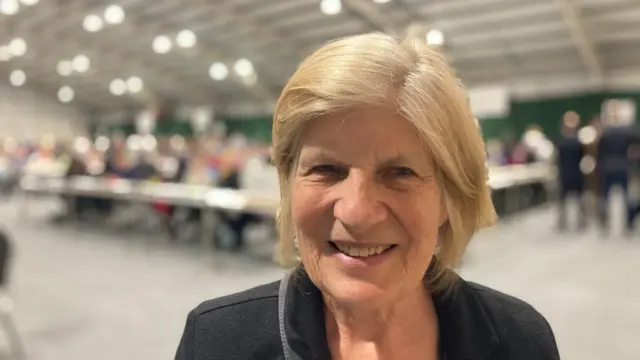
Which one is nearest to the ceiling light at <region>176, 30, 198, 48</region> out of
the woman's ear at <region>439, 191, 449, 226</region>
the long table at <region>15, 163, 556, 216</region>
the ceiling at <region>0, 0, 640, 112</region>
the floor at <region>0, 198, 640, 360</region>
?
the ceiling at <region>0, 0, 640, 112</region>

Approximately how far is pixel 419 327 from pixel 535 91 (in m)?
15.9

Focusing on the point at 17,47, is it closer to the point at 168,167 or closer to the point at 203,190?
the point at 168,167

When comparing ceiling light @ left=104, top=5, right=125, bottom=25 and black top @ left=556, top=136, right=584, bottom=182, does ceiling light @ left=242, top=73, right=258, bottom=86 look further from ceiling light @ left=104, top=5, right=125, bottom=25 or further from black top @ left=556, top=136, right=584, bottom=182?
black top @ left=556, top=136, right=584, bottom=182

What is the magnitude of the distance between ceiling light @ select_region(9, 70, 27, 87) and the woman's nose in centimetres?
2695

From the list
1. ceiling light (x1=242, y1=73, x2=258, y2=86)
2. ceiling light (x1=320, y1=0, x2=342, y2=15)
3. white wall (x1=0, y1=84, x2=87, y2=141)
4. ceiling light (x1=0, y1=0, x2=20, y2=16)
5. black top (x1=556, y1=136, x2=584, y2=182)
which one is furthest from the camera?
white wall (x1=0, y1=84, x2=87, y2=141)

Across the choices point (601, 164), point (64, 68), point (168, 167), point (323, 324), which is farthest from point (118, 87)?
point (323, 324)

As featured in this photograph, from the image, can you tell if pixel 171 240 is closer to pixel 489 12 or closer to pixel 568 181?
pixel 568 181

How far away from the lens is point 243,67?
17.7 metres

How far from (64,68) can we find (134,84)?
274cm

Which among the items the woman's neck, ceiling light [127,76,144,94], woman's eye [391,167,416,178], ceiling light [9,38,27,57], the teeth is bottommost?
the woman's neck

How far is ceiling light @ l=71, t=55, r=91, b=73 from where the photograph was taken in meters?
20.0

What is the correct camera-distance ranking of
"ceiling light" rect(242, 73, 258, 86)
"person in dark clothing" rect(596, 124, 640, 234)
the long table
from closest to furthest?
1. the long table
2. "person in dark clothing" rect(596, 124, 640, 234)
3. "ceiling light" rect(242, 73, 258, 86)

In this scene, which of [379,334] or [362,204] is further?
[379,334]

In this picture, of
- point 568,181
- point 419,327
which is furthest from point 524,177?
point 419,327
